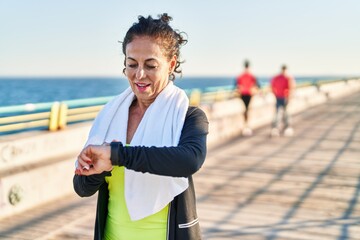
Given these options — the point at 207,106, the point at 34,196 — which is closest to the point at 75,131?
the point at 34,196

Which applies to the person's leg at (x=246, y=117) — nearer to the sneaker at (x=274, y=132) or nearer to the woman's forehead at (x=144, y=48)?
the sneaker at (x=274, y=132)

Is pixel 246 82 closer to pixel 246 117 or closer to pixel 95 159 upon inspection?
pixel 246 117

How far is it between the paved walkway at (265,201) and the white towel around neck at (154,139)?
11.8 feet

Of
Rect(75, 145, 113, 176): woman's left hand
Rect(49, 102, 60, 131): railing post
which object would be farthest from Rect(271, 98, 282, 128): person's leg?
Rect(75, 145, 113, 176): woman's left hand

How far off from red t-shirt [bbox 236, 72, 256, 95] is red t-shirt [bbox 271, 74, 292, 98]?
20.3 inches

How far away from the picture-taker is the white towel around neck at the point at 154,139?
1.93 m

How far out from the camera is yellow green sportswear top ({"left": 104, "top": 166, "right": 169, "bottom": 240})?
1992mm

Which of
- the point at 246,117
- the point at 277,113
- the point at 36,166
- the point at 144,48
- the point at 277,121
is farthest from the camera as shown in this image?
the point at 246,117

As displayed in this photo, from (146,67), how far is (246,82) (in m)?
11.1

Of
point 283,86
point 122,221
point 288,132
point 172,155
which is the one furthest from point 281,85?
point 172,155

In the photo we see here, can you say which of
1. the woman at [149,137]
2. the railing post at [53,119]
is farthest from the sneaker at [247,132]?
the woman at [149,137]

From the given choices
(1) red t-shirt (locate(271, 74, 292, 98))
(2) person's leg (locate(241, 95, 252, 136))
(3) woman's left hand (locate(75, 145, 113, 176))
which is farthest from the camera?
(2) person's leg (locate(241, 95, 252, 136))

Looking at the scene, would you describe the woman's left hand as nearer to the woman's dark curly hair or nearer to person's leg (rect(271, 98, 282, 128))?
the woman's dark curly hair

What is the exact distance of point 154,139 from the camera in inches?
76.4
